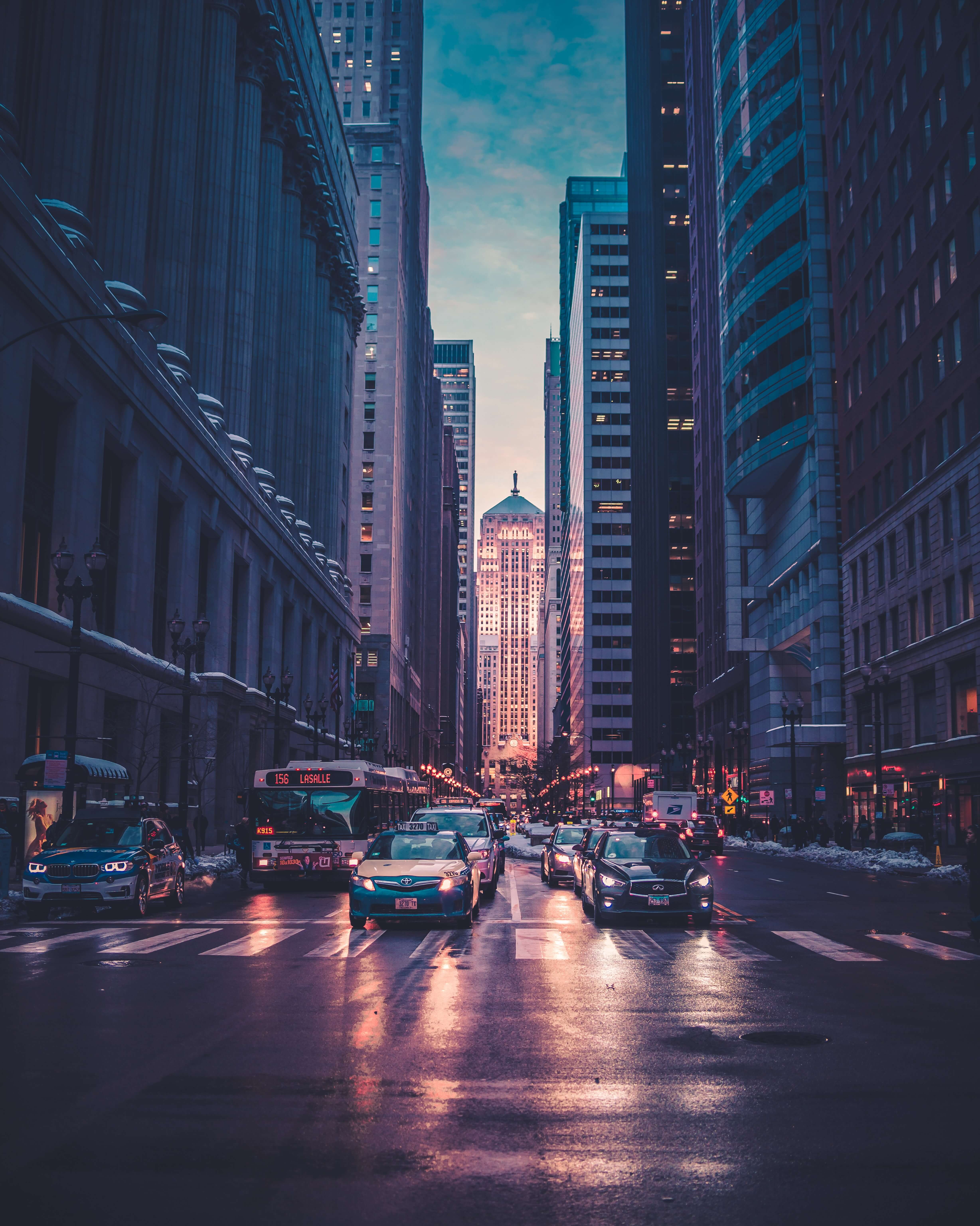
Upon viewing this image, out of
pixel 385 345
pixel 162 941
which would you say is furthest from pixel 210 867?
pixel 385 345

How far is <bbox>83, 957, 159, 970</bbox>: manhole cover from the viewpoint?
580 inches

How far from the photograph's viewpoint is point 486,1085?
8.30 metres

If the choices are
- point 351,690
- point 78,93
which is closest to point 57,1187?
point 78,93

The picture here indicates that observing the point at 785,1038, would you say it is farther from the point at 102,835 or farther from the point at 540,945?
the point at 102,835

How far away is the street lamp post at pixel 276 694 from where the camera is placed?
54.8 m

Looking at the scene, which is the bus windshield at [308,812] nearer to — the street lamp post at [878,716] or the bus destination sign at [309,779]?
the bus destination sign at [309,779]

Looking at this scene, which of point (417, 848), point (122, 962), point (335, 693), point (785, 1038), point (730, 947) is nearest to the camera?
point (785, 1038)

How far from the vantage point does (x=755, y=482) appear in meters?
82.6

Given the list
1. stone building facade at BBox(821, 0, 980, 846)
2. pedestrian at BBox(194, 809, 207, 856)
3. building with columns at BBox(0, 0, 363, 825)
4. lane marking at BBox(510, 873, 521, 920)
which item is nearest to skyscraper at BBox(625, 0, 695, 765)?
building with columns at BBox(0, 0, 363, 825)

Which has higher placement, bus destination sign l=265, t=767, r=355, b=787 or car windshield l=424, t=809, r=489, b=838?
bus destination sign l=265, t=767, r=355, b=787

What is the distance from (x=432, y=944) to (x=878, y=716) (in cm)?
3857

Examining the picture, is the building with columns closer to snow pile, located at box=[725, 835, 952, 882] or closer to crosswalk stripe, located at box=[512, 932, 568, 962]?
crosswalk stripe, located at box=[512, 932, 568, 962]

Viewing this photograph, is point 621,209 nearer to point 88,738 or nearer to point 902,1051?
point 88,738

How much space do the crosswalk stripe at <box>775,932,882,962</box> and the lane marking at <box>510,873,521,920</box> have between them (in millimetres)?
5235
